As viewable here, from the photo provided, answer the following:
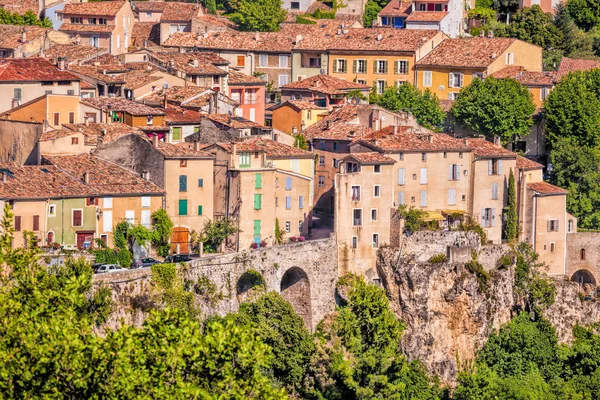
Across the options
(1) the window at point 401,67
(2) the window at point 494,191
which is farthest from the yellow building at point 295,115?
(2) the window at point 494,191

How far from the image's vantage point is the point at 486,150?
8719 cm

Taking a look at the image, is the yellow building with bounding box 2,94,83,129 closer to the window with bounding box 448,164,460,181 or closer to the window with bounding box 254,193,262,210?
the window with bounding box 254,193,262,210

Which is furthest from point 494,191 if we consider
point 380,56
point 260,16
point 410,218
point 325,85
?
point 260,16

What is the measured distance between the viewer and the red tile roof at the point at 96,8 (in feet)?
372

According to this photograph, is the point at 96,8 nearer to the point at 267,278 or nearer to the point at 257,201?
the point at 257,201

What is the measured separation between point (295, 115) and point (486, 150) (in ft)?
40.6

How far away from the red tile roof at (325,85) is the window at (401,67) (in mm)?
3554

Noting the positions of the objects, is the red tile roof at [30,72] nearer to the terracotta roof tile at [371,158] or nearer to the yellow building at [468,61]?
the terracotta roof tile at [371,158]

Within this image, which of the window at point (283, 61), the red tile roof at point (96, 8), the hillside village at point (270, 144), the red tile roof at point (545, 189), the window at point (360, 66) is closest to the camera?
the hillside village at point (270, 144)

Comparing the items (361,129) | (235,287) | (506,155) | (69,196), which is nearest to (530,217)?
(506,155)

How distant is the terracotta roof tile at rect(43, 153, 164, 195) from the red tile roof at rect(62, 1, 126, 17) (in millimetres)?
34919

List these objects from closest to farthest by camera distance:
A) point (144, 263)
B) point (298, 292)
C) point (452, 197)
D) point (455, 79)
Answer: point (144, 263), point (298, 292), point (452, 197), point (455, 79)

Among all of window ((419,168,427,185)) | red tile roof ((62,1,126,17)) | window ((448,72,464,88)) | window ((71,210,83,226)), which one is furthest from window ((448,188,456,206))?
red tile roof ((62,1,126,17))

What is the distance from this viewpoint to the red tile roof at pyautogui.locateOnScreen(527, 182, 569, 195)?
87.5 meters
